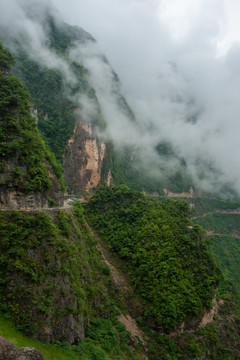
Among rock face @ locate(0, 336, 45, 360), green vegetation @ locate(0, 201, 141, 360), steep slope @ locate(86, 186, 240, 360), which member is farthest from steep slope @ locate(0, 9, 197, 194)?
rock face @ locate(0, 336, 45, 360)

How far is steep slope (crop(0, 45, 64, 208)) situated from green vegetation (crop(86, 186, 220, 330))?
11.6 metres

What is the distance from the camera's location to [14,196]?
65.5 ft

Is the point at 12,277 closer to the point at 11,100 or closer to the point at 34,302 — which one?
the point at 34,302

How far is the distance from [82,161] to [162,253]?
26984 mm

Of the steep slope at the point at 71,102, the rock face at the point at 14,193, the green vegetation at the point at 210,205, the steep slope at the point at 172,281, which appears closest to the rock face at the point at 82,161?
the steep slope at the point at 71,102

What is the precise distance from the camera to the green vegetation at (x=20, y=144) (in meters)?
20.5

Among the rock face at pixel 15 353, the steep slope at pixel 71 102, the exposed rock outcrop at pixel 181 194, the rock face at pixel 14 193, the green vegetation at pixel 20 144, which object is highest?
the steep slope at pixel 71 102

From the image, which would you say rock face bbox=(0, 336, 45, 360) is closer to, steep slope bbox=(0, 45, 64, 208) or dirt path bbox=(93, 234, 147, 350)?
steep slope bbox=(0, 45, 64, 208)

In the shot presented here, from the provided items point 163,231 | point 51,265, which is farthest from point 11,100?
point 163,231

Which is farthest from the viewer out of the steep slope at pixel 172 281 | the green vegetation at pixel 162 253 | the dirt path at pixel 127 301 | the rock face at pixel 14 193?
the green vegetation at pixel 162 253

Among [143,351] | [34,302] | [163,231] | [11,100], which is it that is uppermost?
[11,100]

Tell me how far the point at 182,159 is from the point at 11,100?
86800 millimetres

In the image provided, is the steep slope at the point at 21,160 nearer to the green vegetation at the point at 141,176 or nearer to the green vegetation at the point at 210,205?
the green vegetation at the point at 141,176

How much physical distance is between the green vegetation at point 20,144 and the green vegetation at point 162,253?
14.2m
